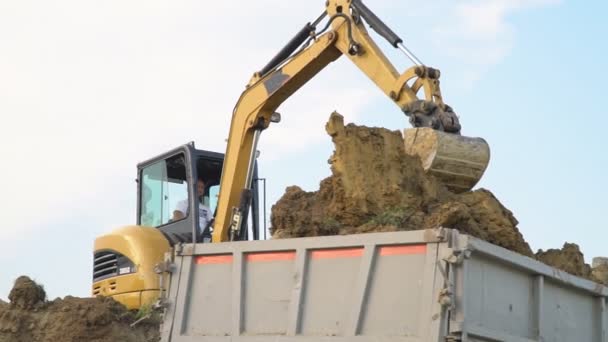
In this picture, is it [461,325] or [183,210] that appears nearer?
[461,325]

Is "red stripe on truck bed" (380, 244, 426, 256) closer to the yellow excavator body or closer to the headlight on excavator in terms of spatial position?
the yellow excavator body

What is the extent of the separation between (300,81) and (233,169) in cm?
119

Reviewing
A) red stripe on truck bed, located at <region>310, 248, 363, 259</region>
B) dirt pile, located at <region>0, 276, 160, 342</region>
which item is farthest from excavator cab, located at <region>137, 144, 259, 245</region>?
red stripe on truck bed, located at <region>310, 248, 363, 259</region>

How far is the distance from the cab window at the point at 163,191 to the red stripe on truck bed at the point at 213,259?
4083 millimetres

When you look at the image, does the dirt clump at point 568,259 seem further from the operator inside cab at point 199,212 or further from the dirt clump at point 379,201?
the operator inside cab at point 199,212

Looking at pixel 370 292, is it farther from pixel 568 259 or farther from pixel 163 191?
pixel 163 191

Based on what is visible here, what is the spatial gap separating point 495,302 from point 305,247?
118 centimetres

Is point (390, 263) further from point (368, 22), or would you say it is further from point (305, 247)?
point (368, 22)

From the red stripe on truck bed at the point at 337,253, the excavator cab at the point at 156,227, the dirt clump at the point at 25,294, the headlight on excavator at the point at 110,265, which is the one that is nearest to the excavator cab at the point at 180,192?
the excavator cab at the point at 156,227

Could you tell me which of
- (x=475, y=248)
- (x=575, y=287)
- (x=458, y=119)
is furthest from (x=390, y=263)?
(x=458, y=119)

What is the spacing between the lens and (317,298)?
5891 millimetres

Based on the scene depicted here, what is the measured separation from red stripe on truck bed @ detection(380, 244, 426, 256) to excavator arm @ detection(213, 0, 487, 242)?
3239 mm

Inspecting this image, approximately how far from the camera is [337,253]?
588cm

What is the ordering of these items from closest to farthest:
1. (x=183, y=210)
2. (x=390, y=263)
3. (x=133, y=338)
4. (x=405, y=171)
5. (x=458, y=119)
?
1. (x=390, y=263)
2. (x=405, y=171)
3. (x=458, y=119)
4. (x=133, y=338)
5. (x=183, y=210)
